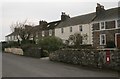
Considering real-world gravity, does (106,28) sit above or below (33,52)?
above

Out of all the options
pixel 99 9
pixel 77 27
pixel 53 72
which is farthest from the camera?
pixel 77 27

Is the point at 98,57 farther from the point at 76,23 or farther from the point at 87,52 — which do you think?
the point at 76,23

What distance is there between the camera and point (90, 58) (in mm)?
19656

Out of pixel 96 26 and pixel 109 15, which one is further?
pixel 96 26

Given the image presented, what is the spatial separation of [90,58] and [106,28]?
69.0ft

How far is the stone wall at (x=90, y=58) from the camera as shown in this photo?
55.3ft

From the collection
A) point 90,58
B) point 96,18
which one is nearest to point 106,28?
point 96,18

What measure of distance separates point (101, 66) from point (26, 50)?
971 inches

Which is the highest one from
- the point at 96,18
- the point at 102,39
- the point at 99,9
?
the point at 99,9

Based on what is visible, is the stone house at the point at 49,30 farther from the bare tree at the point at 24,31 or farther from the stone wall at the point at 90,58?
the stone wall at the point at 90,58

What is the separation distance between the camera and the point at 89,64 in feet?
64.8

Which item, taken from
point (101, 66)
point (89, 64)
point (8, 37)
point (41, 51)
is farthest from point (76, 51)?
point (8, 37)

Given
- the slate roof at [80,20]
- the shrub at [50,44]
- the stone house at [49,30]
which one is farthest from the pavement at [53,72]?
the stone house at [49,30]

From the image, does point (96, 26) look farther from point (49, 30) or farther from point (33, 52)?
point (49, 30)
